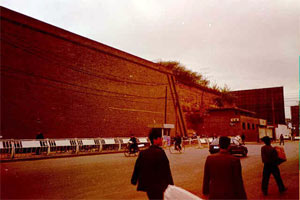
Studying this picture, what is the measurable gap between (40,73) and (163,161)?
838 inches

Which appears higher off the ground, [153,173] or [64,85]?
[64,85]

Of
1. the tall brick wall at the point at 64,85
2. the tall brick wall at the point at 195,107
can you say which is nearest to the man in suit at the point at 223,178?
the tall brick wall at the point at 64,85

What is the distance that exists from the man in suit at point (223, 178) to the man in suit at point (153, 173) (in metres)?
0.63

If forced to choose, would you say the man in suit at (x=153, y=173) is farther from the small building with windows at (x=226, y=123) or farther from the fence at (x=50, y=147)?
the small building with windows at (x=226, y=123)

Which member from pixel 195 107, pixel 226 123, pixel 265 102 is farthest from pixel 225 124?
pixel 265 102

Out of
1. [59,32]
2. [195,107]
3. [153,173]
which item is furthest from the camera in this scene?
[195,107]

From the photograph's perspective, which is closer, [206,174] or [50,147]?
[206,174]

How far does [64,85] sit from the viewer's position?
82.8ft

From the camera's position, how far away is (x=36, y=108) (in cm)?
2247

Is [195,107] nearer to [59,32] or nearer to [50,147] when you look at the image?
[59,32]

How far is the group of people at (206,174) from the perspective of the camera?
144 inches

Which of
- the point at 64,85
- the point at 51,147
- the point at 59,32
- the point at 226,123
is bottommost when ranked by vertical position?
the point at 51,147

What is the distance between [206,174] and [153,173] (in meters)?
0.76

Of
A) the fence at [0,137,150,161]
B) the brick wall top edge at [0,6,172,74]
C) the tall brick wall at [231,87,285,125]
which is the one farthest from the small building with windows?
the tall brick wall at [231,87,285,125]
